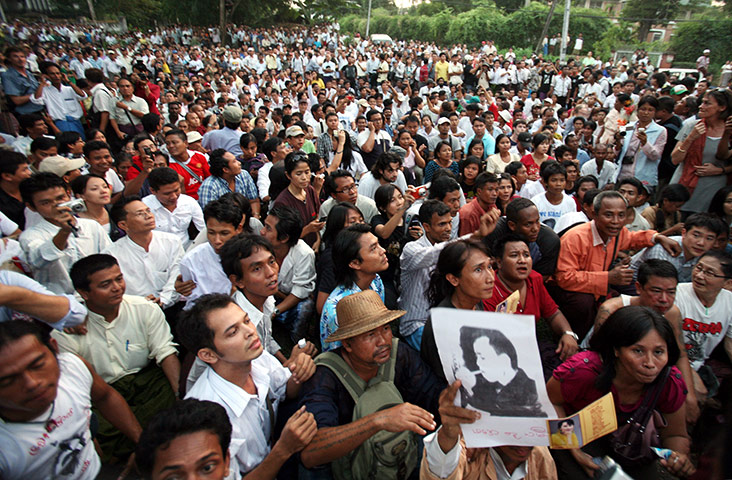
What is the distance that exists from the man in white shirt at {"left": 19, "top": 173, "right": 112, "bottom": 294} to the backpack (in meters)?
2.27

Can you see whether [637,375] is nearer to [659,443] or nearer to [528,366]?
[659,443]

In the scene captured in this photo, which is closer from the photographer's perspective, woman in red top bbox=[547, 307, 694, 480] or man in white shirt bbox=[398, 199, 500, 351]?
woman in red top bbox=[547, 307, 694, 480]

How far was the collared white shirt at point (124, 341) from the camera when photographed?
259cm

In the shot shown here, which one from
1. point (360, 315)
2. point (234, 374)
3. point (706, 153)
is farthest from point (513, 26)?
point (234, 374)

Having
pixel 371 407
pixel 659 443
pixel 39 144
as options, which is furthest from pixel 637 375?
pixel 39 144

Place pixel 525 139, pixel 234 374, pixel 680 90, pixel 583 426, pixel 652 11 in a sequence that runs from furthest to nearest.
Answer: pixel 652 11, pixel 680 90, pixel 525 139, pixel 234 374, pixel 583 426

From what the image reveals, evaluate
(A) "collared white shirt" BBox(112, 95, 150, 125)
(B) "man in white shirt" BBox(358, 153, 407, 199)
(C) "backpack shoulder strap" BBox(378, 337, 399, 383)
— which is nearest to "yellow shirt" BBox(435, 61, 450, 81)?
(A) "collared white shirt" BBox(112, 95, 150, 125)

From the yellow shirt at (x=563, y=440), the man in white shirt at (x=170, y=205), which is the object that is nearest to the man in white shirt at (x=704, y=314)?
the yellow shirt at (x=563, y=440)

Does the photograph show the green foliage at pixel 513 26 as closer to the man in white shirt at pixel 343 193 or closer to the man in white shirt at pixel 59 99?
the man in white shirt at pixel 59 99

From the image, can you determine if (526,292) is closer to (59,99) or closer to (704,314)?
(704,314)

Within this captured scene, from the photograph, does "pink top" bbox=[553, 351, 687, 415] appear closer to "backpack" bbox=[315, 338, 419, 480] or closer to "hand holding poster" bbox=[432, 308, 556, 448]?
"hand holding poster" bbox=[432, 308, 556, 448]

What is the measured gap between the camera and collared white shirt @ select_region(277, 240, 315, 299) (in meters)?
3.79

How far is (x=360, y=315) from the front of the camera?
225 centimetres

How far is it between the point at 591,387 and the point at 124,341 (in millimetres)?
2930
